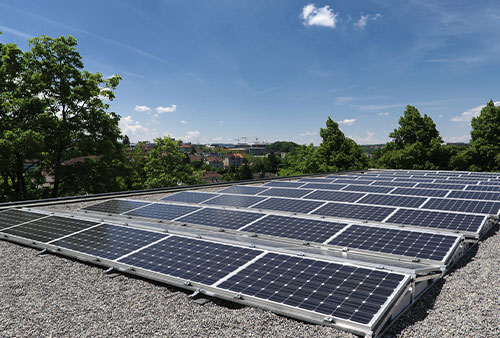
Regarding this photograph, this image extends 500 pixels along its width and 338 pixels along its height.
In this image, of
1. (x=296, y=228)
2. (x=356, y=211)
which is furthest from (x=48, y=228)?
(x=356, y=211)

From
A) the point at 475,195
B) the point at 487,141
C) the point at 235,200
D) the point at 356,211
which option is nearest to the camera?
the point at 356,211

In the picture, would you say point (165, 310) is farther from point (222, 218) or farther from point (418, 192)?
point (418, 192)

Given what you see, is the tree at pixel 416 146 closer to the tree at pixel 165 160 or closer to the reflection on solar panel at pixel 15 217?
the tree at pixel 165 160

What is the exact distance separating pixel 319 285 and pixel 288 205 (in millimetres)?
8865

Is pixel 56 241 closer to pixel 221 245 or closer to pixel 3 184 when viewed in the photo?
pixel 221 245

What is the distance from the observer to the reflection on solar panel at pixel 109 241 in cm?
994

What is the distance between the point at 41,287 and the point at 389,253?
381 inches

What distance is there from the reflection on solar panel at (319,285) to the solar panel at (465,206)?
29.6 feet

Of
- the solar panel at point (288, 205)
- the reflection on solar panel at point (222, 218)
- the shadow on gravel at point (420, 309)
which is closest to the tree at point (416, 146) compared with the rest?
the solar panel at point (288, 205)

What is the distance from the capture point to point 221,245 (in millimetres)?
9516

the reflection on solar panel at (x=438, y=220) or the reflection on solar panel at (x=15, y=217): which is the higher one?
the reflection on solar panel at (x=15, y=217)

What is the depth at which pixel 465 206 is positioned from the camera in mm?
14094

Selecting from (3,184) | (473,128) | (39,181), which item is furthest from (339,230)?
(473,128)

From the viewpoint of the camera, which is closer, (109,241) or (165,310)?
(165,310)
